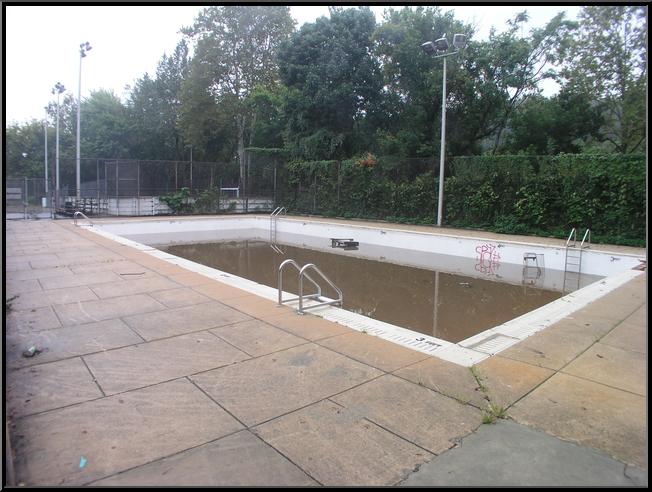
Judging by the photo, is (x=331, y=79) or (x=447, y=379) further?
(x=331, y=79)

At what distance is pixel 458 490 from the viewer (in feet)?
7.48

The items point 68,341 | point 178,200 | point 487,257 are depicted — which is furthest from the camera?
point 178,200

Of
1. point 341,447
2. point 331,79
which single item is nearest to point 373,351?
point 341,447

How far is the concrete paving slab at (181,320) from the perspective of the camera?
4.88 metres

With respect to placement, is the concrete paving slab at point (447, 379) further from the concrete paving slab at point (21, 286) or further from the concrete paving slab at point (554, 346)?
the concrete paving slab at point (21, 286)

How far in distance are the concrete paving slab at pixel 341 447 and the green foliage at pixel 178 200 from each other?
20.5m

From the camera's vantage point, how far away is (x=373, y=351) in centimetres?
434

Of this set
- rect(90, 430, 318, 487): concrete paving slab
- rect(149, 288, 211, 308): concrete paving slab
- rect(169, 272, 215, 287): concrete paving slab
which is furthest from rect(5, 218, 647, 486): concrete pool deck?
rect(169, 272, 215, 287): concrete paving slab

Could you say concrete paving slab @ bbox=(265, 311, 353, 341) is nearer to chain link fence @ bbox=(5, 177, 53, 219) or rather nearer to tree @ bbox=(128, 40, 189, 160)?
chain link fence @ bbox=(5, 177, 53, 219)

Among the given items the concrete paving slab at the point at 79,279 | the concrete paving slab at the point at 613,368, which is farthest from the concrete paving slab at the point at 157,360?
the concrete paving slab at the point at 79,279

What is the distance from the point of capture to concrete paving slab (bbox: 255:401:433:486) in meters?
2.47

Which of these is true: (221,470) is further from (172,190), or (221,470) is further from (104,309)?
(172,190)

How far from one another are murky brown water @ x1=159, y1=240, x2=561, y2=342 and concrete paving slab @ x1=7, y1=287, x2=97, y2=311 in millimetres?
3545

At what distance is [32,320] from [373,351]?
3.85 metres
